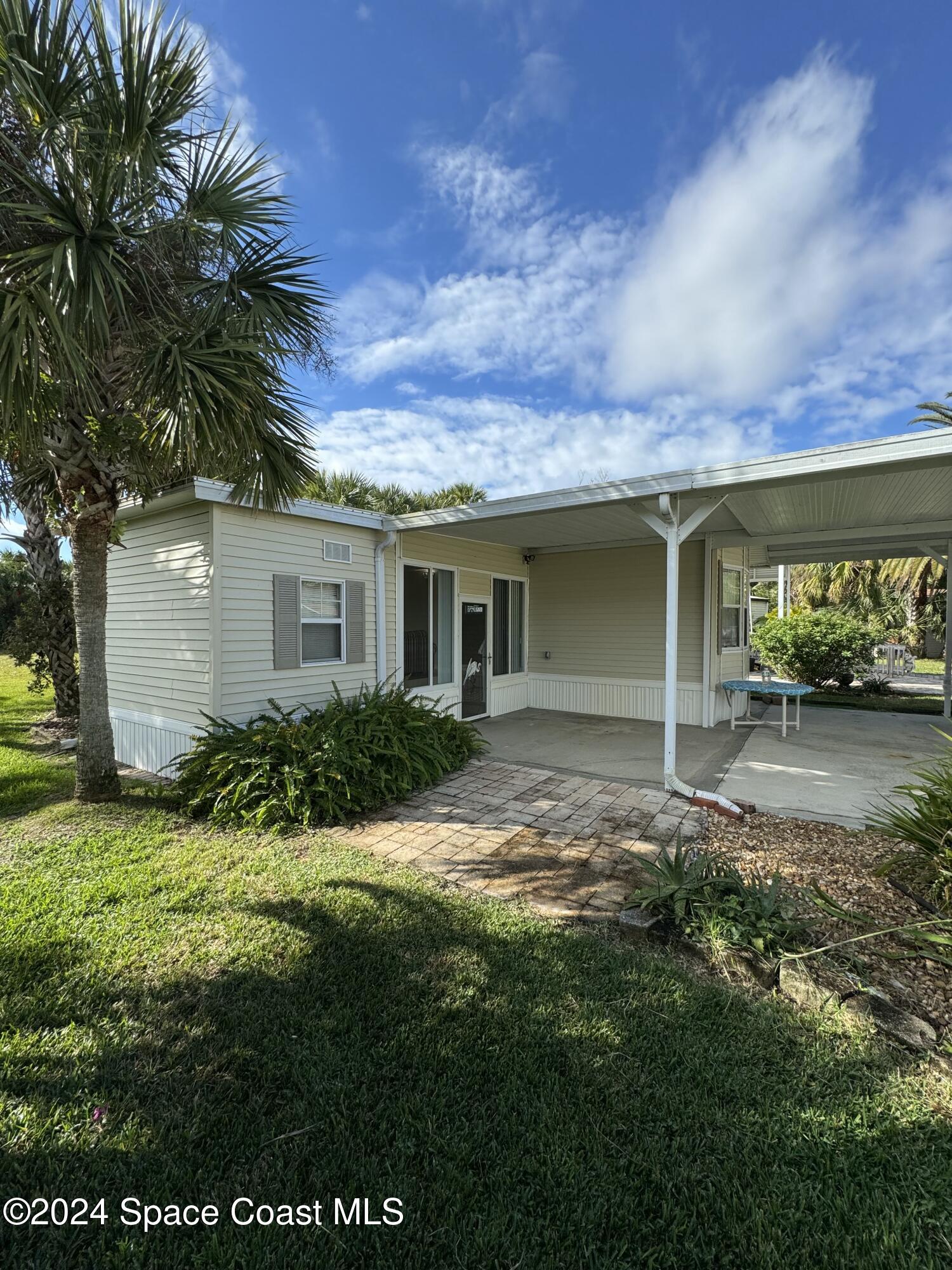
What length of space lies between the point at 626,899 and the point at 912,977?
139 cm

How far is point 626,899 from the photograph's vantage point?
11.1 ft

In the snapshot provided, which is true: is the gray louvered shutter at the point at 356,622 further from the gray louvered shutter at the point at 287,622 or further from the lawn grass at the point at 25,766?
the lawn grass at the point at 25,766

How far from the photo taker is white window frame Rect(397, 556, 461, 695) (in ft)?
25.5

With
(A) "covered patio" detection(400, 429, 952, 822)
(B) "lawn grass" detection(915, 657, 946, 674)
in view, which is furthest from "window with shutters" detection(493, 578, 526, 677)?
(B) "lawn grass" detection(915, 657, 946, 674)

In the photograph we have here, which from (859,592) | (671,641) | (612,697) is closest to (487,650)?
(612,697)

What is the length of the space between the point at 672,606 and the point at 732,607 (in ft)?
15.3

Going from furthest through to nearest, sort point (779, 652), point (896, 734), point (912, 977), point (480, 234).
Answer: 1. point (779, 652)
2. point (480, 234)
3. point (896, 734)
4. point (912, 977)

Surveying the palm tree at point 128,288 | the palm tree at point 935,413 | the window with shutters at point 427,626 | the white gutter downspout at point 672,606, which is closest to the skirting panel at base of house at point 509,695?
the window with shutters at point 427,626

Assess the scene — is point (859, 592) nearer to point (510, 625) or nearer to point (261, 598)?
point (510, 625)

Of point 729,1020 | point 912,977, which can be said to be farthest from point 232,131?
point 912,977

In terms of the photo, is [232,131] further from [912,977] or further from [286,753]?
[912,977]

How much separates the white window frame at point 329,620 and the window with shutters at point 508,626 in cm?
317

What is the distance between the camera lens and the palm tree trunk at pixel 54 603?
26.4 ft

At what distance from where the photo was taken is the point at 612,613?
9352 millimetres
